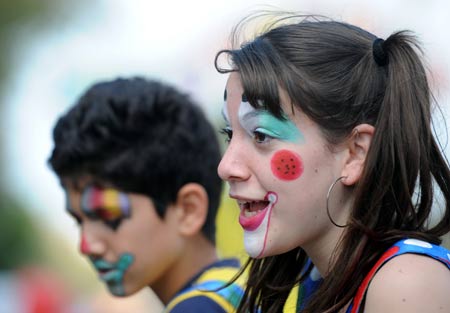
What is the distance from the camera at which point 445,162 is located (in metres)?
2.21

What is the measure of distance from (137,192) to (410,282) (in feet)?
4.78

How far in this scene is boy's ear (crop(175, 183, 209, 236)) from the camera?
3158 millimetres

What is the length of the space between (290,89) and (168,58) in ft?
18.1

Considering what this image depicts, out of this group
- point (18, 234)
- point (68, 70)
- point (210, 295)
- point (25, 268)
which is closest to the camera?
point (210, 295)

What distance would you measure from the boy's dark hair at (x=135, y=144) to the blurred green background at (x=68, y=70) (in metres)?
3.42

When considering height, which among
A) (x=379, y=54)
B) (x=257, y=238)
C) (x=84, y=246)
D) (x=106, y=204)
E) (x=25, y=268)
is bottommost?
(x=25, y=268)

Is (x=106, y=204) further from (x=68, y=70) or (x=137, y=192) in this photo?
(x=68, y=70)

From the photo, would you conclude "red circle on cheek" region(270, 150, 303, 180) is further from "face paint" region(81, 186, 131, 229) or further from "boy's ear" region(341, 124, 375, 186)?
"face paint" region(81, 186, 131, 229)

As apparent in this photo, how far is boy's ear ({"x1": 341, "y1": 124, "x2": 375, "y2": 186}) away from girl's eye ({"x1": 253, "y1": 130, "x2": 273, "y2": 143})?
0.67 feet

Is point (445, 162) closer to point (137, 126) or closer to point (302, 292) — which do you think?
point (302, 292)

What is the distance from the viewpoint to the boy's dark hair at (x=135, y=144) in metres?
3.13

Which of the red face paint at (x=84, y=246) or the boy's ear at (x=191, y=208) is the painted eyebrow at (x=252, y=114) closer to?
the boy's ear at (x=191, y=208)

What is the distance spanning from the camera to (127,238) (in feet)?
10.2

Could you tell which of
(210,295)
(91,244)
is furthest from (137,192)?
(210,295)
